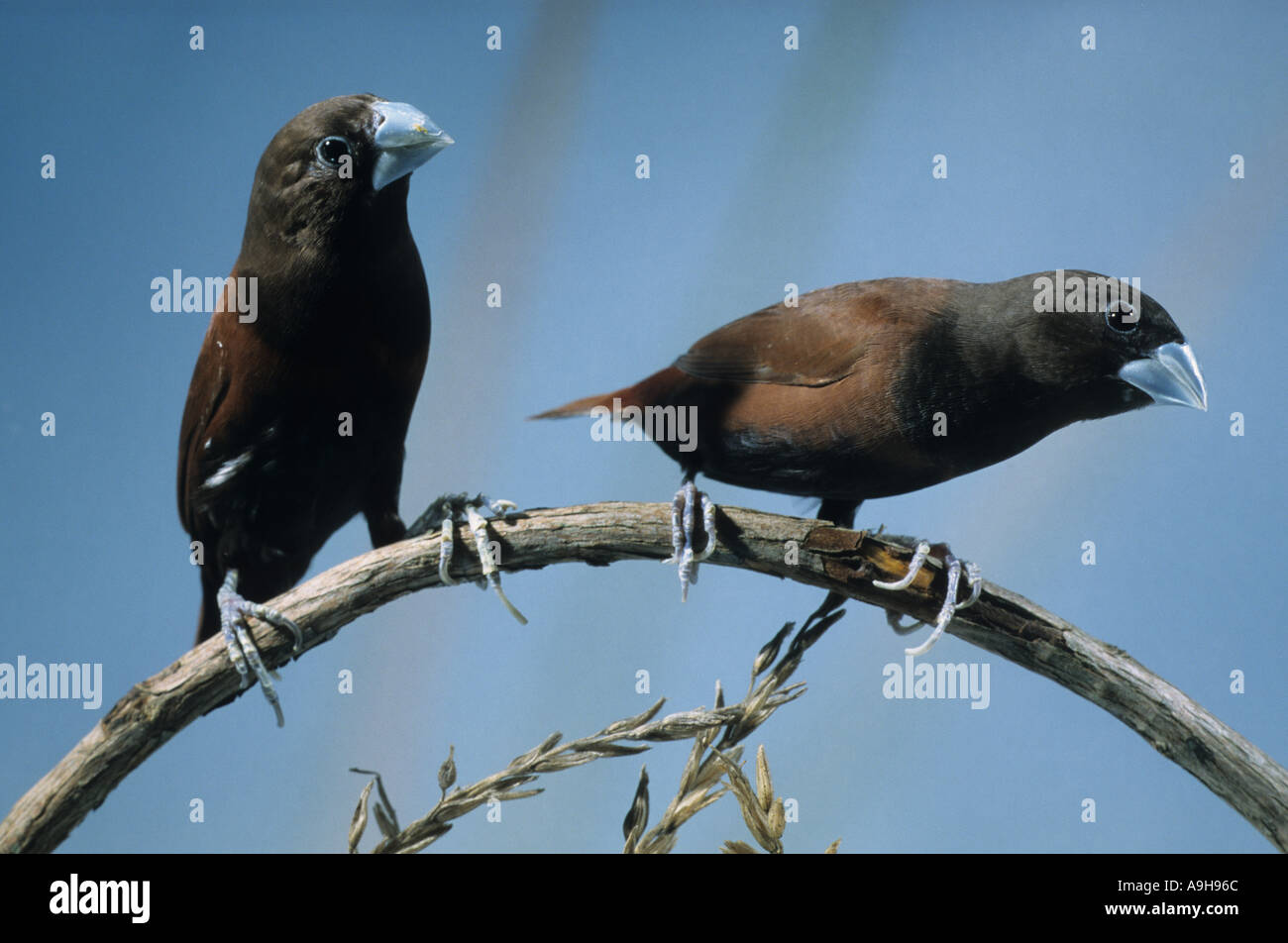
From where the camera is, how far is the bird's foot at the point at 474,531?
5.20 ft

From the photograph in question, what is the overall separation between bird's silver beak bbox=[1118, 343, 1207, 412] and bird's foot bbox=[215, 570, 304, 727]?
4.91 ft

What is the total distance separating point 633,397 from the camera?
1899 millimetres

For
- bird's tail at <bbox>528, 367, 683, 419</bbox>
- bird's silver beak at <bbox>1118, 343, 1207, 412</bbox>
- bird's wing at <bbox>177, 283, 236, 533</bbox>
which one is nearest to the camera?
bird's silver beak at <bbox>1118, 343, 1207, 412</bbox>

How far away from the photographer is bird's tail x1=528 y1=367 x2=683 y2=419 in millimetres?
1850

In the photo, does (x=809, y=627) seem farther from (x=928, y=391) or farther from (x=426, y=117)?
(x=426, y=117)

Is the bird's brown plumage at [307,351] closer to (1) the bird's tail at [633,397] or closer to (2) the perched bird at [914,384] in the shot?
(1) the bird's tail at [633,397]

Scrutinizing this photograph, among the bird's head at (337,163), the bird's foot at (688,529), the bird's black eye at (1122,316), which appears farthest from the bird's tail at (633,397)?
the bird's black eye at (1122,316)

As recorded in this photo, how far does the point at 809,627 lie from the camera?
175cm


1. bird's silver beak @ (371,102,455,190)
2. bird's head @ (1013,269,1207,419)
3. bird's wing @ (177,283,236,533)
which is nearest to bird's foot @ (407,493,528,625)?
bird's wing @ (177,283,236,533)

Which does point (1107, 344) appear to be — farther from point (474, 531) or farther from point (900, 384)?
point (474, 531)

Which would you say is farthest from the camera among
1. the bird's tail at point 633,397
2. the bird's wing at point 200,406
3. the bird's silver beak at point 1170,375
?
the bird's tail at point 633,397

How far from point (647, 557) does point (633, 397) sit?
1.35 feet

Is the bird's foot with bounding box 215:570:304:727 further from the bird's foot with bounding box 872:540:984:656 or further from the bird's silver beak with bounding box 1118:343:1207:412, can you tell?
the bird's silver beak with bounding box 1118:343:1207:412
